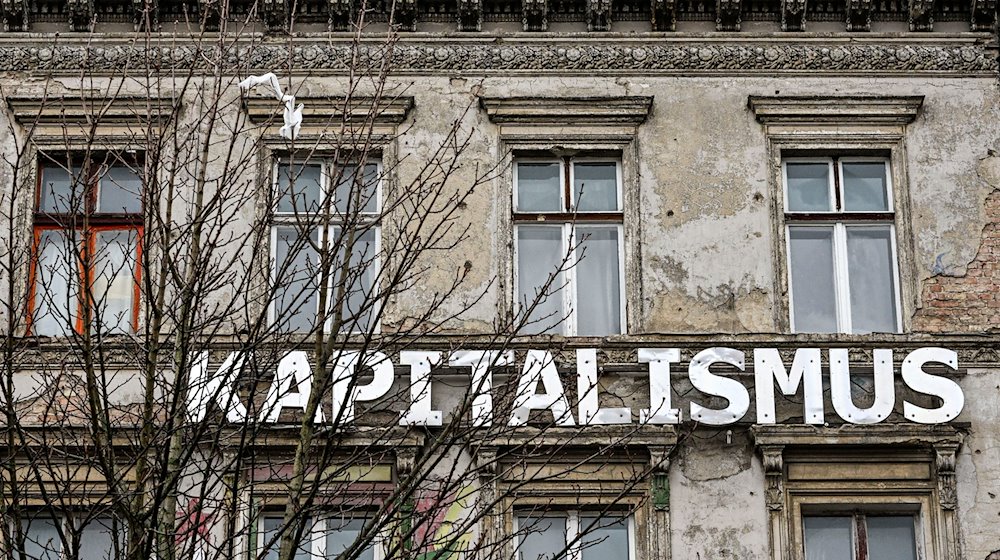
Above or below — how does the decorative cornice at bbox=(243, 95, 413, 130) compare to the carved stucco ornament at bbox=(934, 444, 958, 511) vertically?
above

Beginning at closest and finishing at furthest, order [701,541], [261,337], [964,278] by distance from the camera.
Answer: [261,337] → [701,541] → [964,278]

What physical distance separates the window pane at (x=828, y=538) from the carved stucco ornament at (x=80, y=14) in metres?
7.59

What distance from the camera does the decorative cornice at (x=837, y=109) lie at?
1512 centimetres

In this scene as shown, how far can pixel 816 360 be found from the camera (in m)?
14.1

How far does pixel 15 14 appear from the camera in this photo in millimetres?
15500

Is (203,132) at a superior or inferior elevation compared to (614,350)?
superior

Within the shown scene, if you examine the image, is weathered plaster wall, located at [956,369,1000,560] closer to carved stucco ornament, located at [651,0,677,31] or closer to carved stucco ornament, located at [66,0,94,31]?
carved stucco ornament, located at [651,0,677,31]

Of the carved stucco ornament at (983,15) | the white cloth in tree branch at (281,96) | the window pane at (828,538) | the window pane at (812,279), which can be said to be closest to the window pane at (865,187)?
the window pane at (812,279)

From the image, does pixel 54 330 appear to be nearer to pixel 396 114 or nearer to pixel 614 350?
pixel 396 114

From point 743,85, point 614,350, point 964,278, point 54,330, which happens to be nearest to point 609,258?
point 614,350

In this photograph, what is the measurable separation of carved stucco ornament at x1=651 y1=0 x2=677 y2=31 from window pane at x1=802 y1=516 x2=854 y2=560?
180 inches

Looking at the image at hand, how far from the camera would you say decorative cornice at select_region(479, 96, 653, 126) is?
15117mm

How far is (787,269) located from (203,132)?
500 centimetres

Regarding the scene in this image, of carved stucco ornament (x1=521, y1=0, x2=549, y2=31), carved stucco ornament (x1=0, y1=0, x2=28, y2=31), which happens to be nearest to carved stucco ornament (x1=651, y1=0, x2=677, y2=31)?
carved stucco ornament (x1=521, y1=0, x2=549, y2=31)
